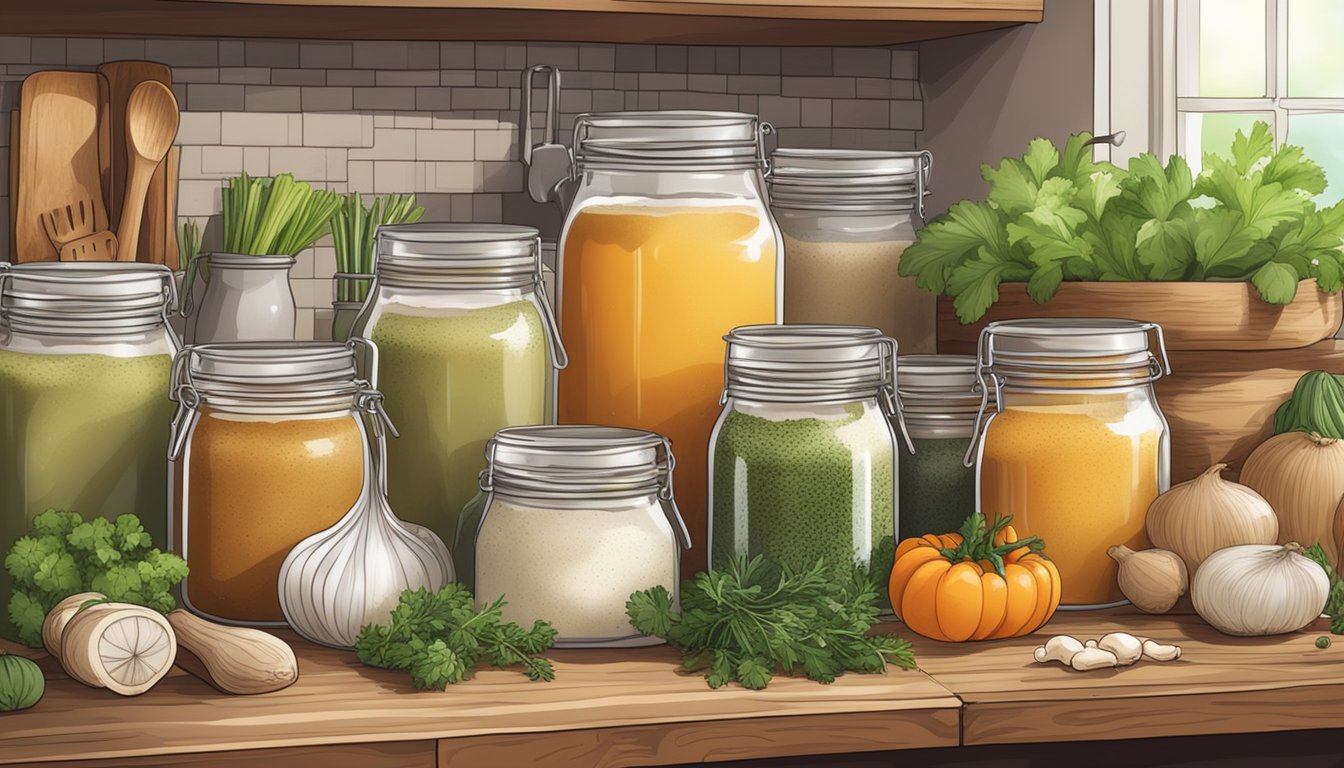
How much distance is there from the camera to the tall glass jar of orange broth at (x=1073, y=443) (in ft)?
3.61

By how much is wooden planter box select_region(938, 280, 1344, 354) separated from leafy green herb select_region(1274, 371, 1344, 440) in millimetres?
33

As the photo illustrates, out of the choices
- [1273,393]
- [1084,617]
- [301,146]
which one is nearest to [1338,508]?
[1273,393]

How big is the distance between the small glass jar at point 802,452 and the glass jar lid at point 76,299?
0.44m

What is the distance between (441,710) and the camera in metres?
0.90

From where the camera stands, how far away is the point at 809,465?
3.45 feet

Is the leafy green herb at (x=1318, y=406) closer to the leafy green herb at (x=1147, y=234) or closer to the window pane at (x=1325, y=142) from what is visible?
the leafy green herb at (x=1147, y=234)

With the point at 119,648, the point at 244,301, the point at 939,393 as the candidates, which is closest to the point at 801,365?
the point at 939,393

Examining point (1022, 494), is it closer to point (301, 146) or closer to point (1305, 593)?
point (1305, 593)

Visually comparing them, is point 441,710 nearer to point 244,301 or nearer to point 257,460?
point 257,460

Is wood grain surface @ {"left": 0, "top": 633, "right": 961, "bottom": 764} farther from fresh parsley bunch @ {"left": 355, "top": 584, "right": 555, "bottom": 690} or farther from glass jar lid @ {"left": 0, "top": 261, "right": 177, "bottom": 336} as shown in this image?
glass jar lid @ {"left": 0, "top": 261, "right": 177, "bottom": 336}

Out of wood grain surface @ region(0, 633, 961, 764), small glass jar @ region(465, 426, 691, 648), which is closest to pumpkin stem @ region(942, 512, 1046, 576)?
wood grain surface @ region(0, 633, 961, 764)

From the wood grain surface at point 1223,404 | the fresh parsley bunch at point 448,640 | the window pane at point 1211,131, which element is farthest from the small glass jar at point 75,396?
the window pane at point 1211,131

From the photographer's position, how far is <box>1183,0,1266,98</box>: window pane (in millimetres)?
1598

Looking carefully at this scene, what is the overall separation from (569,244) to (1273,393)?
60 centimetres
